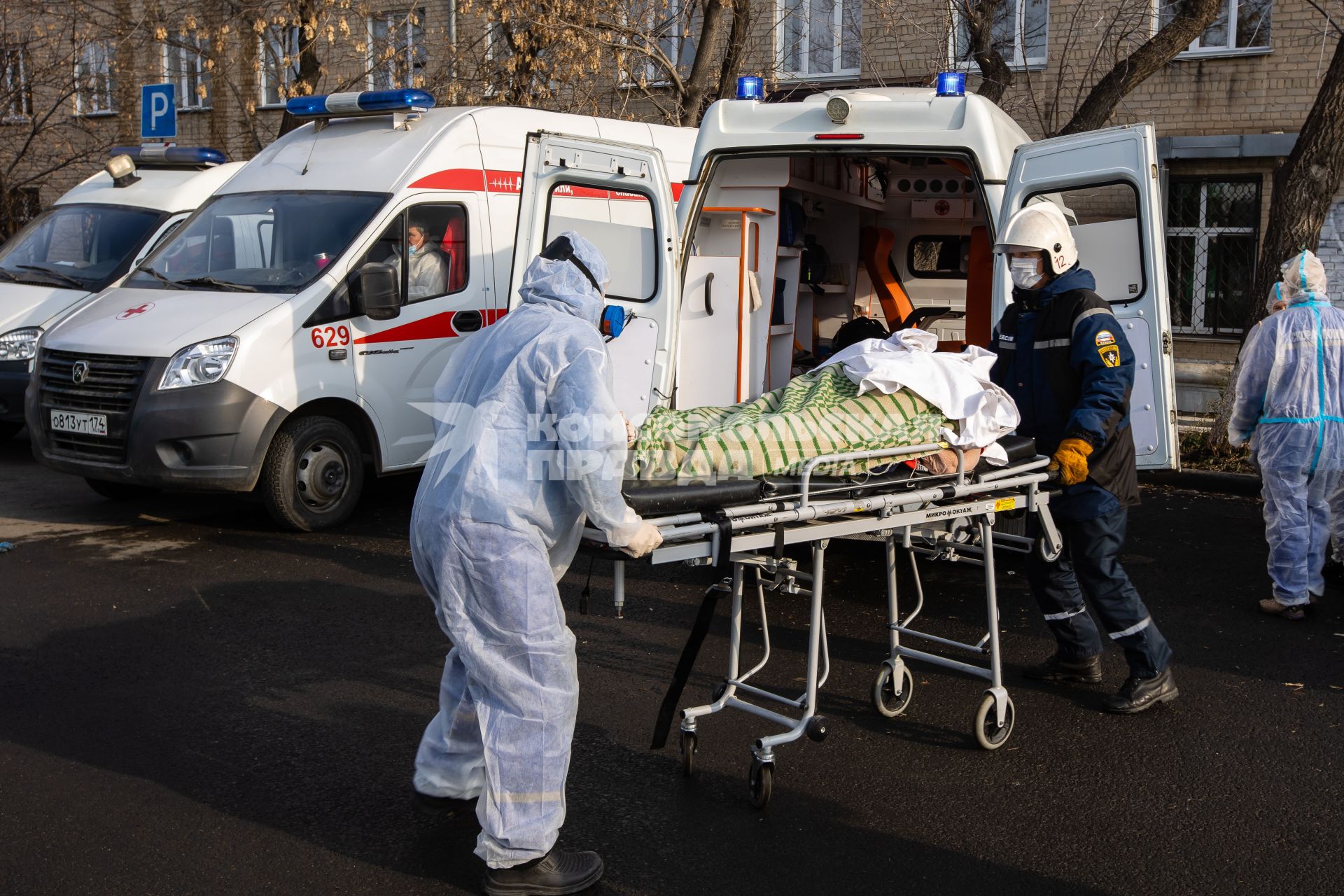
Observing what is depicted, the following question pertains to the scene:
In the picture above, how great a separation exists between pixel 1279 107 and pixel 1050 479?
12895mm

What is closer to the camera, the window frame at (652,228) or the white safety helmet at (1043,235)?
the white safety helmet at (1043,235)

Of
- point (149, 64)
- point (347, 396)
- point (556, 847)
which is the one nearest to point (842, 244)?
point (347, 396)

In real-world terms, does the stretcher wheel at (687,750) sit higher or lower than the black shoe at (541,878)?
higher

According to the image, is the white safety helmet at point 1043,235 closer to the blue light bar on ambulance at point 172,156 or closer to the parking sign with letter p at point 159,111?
the blue light bar on ambulance at point 172,156

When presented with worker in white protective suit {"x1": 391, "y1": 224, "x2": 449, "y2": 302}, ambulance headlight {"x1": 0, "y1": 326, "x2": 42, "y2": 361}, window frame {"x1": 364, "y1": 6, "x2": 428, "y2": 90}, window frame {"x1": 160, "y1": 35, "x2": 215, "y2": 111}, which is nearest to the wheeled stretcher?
worker in white protective suit {"x1": 391, "y1": 224, "x2": 449, "y2": 302}

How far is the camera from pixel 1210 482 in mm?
9773

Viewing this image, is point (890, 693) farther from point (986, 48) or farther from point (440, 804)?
point (986, 48)

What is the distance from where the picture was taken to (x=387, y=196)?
847 centimetres

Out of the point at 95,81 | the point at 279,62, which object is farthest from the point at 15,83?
the point at 279,62

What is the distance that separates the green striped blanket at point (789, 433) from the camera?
4238mm

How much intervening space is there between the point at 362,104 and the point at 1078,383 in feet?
18.9

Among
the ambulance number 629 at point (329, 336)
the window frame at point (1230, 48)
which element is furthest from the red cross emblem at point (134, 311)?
the window frame at point (1230, 48)

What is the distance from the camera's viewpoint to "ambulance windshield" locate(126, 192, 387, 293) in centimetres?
839

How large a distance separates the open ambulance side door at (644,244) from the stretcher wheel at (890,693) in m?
2.71
